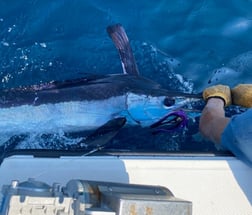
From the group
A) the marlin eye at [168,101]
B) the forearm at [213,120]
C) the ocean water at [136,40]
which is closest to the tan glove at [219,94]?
the forearm at [213,120]

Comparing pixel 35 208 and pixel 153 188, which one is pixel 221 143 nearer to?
pixel 153 188

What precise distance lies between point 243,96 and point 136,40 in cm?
103

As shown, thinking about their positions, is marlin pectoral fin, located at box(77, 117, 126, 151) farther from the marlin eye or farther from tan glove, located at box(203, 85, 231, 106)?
tan glove, located at box(203, 85, 231, 106)

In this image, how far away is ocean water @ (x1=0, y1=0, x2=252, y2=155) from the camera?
2906 mm

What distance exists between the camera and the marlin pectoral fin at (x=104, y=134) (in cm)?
222

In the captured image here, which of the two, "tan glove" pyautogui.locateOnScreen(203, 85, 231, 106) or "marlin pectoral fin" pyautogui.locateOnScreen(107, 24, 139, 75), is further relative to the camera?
"marlin pectoral fin" pyautogui.locateOnScreen(107, 24, 139, 75)

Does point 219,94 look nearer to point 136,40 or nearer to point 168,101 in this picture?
point 168,101

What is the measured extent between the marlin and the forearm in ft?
0.48

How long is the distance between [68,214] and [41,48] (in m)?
1.93

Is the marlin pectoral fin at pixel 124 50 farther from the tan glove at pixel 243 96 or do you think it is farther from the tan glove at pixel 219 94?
the tan glove at pixel 243 96

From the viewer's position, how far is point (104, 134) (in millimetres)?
2322

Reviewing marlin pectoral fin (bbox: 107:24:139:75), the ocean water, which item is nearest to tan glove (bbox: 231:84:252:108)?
the ocean water

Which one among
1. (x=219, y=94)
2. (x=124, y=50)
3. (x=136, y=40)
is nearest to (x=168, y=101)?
(x=219, y=94)

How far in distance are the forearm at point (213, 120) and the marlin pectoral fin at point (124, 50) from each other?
1.78 ft
